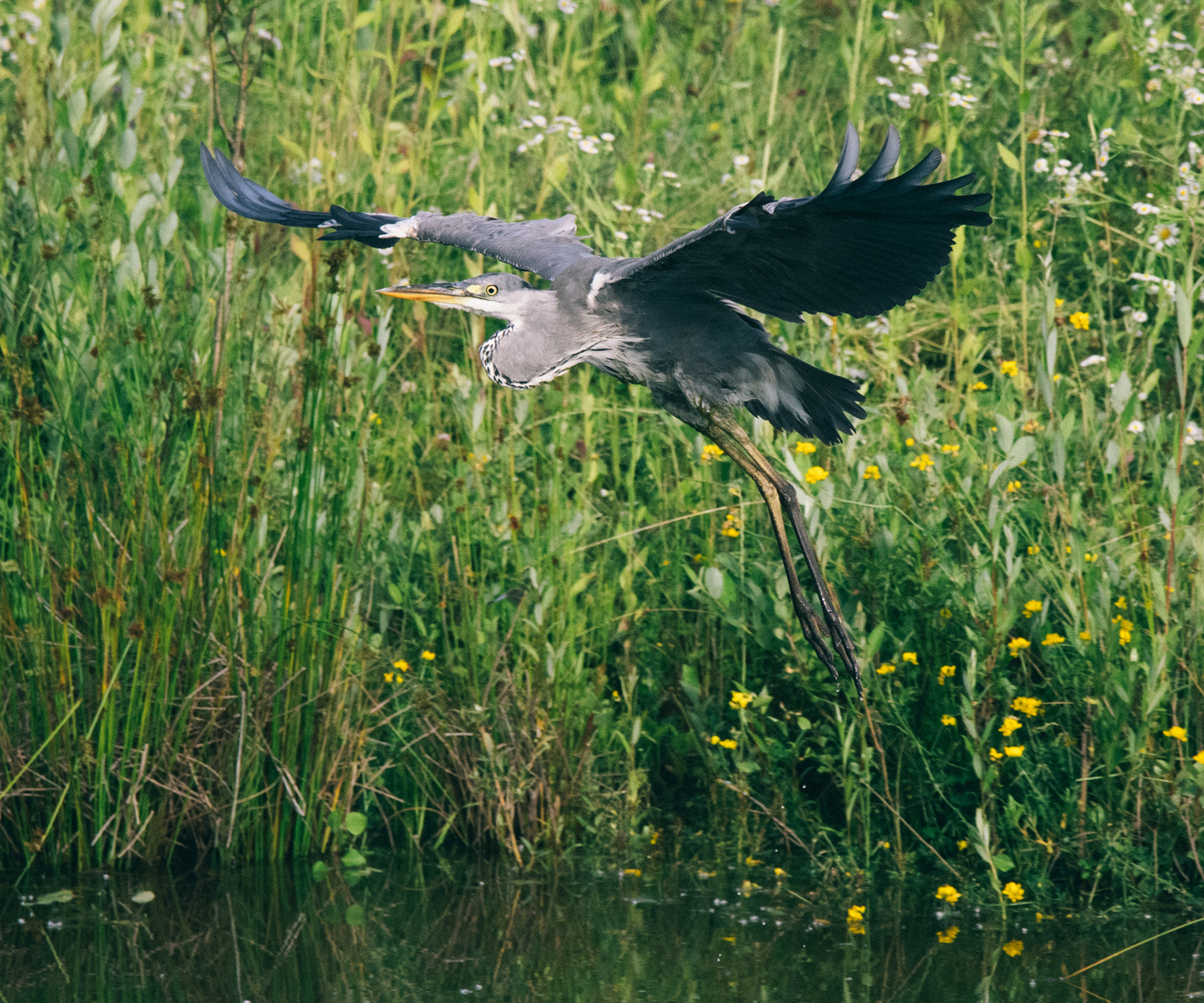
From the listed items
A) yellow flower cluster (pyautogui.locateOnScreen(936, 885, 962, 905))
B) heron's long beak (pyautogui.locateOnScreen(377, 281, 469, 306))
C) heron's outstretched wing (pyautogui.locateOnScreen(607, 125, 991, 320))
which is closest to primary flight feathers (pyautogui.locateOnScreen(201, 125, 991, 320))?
heron's outstretched wing (pyautogui.locateOnScreen(607, 125, 991, 320))

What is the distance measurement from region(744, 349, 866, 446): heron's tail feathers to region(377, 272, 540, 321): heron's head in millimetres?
612

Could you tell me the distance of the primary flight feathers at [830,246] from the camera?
2602 millimetres

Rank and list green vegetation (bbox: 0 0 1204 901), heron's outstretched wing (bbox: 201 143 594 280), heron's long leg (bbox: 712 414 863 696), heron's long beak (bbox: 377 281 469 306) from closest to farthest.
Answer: heron's long leg (bbox: 712 414 863 696)
heron's long beak (bbox: 377 281 469 306)
heron's outstretched wing (bbox: 201 143 594 280)
green vegetation (bbox: 0 0 1204 901)

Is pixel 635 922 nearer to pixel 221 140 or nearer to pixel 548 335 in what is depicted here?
pixel 548 335

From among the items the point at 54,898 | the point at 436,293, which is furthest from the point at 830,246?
the point at 54,898

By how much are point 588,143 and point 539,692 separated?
6.82 feet

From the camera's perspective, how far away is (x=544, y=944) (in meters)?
3.78

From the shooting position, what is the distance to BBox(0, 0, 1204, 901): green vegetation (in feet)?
12.4

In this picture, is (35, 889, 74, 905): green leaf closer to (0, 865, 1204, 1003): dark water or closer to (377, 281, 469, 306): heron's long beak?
(0, 865, 1204, 1003): dark water

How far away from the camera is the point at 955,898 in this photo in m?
3.77


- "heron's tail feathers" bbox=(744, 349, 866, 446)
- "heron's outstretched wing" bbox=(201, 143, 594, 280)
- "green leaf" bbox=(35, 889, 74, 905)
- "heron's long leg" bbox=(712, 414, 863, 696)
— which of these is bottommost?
"green leaf" bbox=(35, 889, 74, 905)

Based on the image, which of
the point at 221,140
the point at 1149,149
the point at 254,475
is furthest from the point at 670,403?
the point at 221,140

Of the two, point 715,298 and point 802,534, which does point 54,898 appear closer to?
point 802,534

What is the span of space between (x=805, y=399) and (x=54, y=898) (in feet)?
7.93
